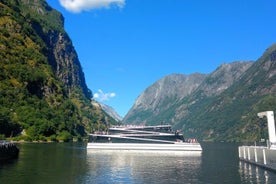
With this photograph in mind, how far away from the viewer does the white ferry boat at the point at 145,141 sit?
145 metres

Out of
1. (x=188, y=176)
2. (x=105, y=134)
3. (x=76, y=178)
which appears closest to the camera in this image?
(x=76, y=178)

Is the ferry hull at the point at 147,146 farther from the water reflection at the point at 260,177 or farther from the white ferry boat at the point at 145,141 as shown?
the water reflection at the point at 260,177

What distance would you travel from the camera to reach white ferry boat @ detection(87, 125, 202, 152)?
145125 millimetres

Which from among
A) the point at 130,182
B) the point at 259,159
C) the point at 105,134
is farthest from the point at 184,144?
the point at 130,182

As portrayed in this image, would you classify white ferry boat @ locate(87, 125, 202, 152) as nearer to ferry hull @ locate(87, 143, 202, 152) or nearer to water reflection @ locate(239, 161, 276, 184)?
ferry hull @ locate(87, 143, 202, 152)

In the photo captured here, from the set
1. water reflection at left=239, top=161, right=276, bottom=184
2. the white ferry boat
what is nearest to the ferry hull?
the white ferry boat

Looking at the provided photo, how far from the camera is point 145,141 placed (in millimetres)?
147875

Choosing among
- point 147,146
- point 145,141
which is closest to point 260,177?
point 147,146

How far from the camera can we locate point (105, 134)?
15450 cm

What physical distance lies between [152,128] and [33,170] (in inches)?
3624

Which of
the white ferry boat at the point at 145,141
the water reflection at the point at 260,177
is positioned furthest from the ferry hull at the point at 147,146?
the water reflection at the point at 260,177

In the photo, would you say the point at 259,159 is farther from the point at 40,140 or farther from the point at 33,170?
the point at 40,140

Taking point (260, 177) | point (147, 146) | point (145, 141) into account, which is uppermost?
point (145, 141)

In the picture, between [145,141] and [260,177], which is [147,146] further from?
[260,177]
